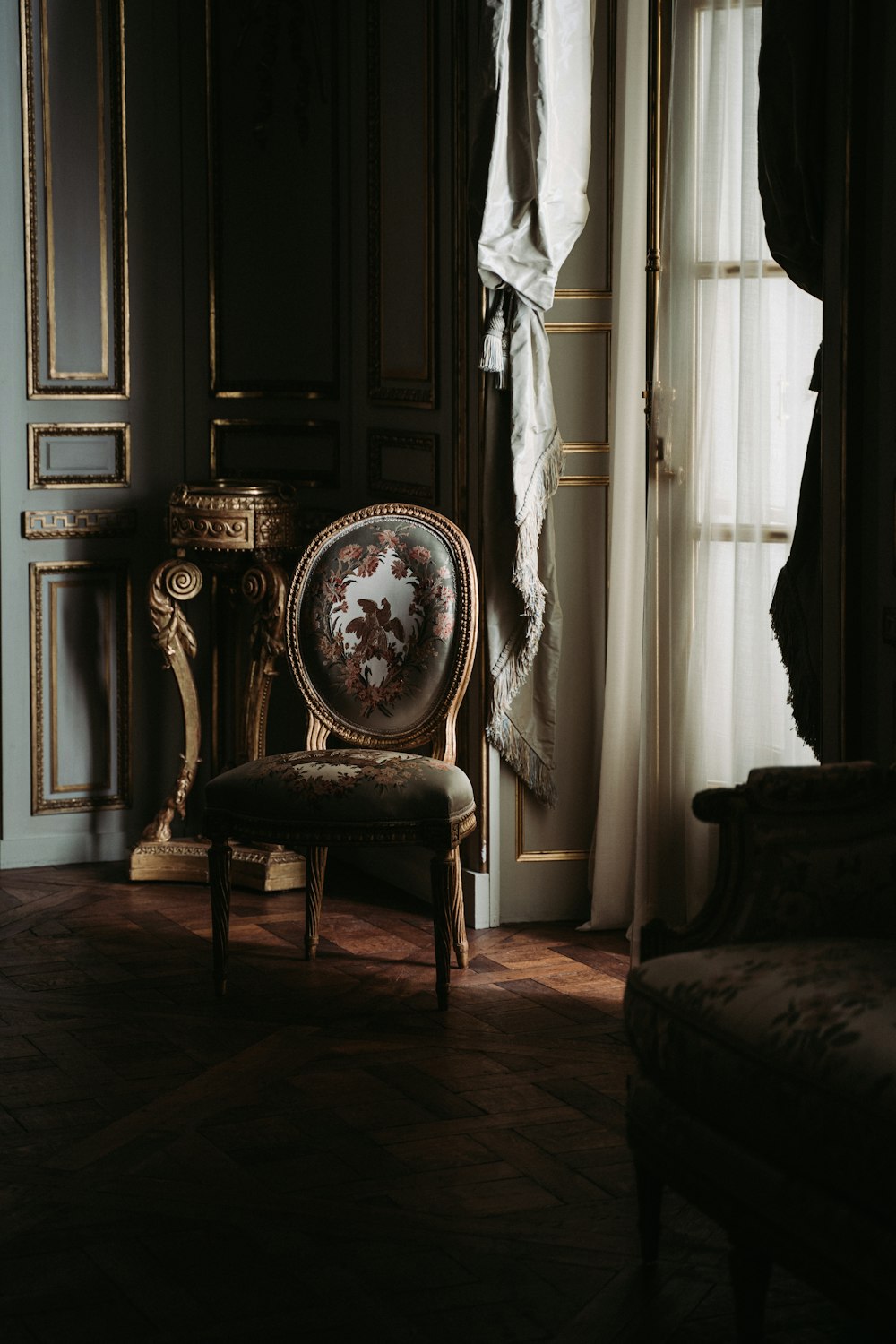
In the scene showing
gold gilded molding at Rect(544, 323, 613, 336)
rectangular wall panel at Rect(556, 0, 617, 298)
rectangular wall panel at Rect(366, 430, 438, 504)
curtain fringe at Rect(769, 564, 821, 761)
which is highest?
rectangular wall panel at Rect(556, 0, 617, 298)

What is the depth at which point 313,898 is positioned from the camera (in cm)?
394

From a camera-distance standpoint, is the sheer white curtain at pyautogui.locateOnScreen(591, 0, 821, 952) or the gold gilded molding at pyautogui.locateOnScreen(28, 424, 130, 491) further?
the gold gilded molding at pyautogui.locateOnScreen(28, 424, 130, 491)

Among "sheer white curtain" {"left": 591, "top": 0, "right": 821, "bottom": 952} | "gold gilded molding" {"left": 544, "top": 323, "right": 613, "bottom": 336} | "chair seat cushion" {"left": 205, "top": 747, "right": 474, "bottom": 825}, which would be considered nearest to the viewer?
"sheer white curtain" {"left": 591, "top": 0, "right": 821, "bottom": 952}

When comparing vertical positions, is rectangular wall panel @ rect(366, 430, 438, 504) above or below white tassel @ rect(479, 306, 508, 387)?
below

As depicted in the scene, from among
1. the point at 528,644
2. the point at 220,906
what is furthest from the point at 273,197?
the point at 220,906

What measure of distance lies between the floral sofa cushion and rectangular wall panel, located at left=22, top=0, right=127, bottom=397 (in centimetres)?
124

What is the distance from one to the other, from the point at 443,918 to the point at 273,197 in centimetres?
227

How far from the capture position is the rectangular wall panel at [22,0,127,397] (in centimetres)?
462

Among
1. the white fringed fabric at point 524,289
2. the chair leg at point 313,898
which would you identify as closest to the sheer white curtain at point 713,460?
the white fringed fabric at point 524,289

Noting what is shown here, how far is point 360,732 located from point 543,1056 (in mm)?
960

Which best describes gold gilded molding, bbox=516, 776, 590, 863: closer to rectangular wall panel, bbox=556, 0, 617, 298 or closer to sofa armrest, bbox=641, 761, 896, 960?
rectangular wall panel, bbox=556, 0, 617, 298

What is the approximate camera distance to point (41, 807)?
4824 millimetres

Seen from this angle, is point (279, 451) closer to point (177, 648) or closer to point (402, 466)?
point (402, 466)

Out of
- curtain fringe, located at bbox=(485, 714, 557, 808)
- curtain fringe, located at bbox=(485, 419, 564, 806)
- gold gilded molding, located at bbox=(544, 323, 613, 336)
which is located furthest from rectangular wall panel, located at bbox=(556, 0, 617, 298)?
curtain fringe, located at bbox=(485, 714, 557, 808)
